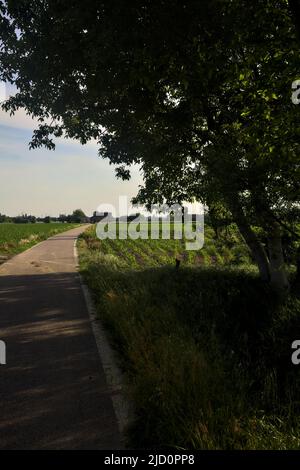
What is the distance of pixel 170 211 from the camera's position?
12.4m

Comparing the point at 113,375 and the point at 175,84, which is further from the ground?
the point at 175,84

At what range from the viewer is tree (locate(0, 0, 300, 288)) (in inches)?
244

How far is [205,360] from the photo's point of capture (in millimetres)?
4883

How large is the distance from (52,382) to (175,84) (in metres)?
7.57

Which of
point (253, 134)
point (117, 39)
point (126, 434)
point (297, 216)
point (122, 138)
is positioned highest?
point (117, 39)

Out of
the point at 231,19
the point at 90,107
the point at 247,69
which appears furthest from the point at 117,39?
the point at 90,107

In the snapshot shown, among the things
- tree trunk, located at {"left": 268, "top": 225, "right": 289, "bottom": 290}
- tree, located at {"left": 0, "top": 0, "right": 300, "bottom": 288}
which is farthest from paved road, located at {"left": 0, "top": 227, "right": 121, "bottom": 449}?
tree trunk, located at {"left": 268, "top": 225, "right": 289, "bottom": 290}

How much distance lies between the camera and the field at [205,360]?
3480 mm

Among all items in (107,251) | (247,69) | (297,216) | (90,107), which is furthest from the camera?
(107,251)

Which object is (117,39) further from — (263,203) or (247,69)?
(263,203)

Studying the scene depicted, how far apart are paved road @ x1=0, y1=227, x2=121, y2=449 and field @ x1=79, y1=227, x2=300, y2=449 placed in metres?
0.42

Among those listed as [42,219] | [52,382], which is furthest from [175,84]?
[42,219]

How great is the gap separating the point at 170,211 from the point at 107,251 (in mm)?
18519
